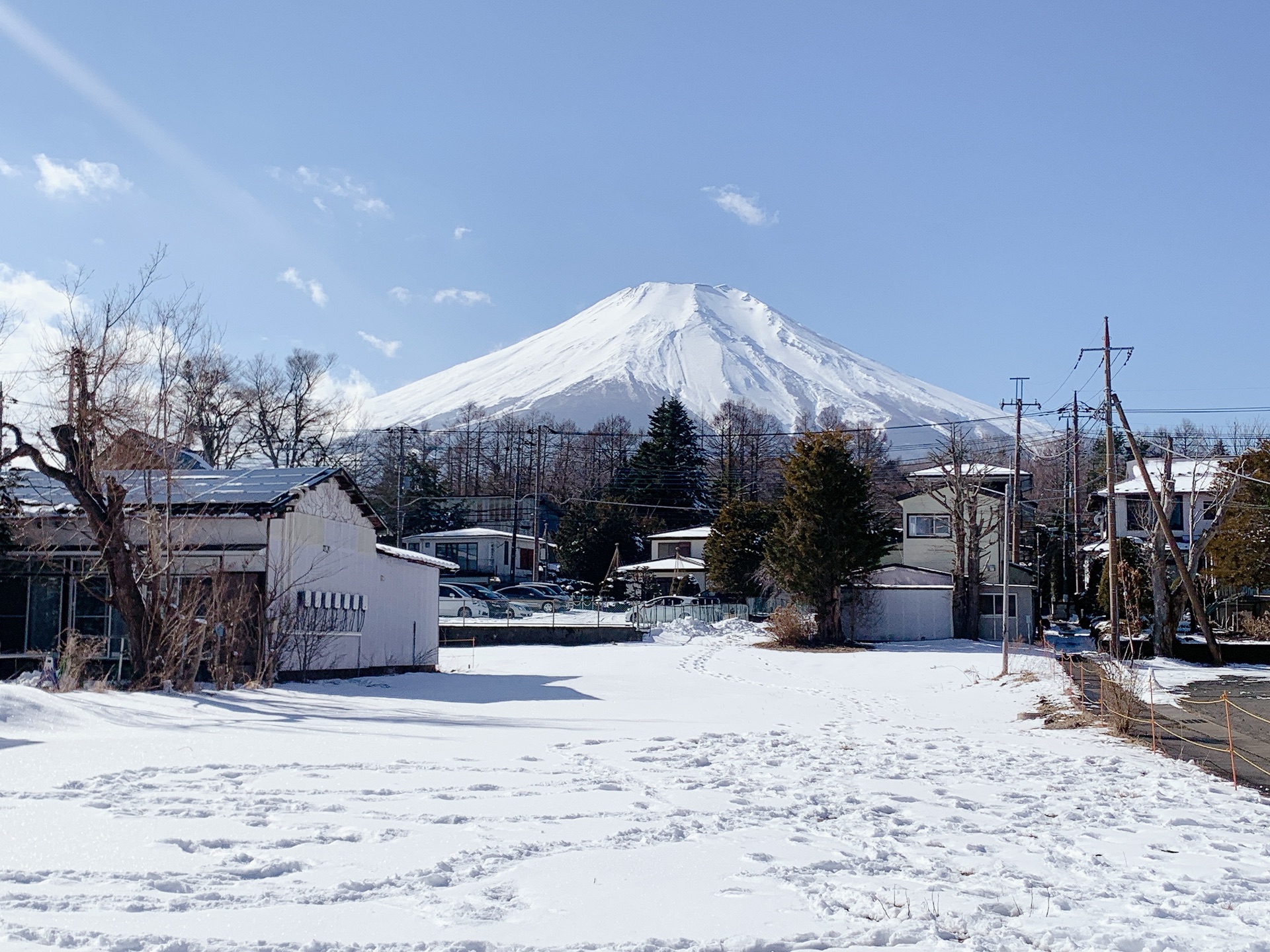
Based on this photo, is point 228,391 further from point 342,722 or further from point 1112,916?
point 1112,916

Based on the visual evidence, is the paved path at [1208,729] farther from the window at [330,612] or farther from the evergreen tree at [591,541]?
the evergreen tree at [591,541]

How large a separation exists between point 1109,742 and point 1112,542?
640 inches

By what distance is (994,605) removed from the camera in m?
43.5

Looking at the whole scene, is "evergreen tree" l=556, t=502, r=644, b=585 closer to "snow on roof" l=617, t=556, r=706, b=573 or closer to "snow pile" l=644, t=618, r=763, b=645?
"snow on roof" l=617, t=556, r=706, b=573

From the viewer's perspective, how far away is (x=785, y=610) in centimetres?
3978

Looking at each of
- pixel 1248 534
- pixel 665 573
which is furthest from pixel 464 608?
pixel 1248 534

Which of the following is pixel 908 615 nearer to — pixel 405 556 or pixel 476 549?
pixel 405 556

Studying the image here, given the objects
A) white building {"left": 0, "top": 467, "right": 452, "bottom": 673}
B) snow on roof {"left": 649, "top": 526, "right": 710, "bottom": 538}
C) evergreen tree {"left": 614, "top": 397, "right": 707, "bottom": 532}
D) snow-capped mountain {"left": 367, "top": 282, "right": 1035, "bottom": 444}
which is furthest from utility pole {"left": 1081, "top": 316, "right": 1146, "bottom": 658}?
snow-capped mountain {"left": 367, "top": 282, "right": 1035, "bottom": 444}

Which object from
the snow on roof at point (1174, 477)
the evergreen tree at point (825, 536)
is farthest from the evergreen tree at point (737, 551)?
the snow on roof at point (1174, 477)

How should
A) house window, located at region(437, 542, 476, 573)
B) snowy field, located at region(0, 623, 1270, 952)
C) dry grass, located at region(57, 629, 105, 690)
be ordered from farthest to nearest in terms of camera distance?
house window, located at region(437, 542, 476, 573) < dry grass, located at region(57, 629, 105, 690) < snowy field, located at region(0, 623, 1270, 952)

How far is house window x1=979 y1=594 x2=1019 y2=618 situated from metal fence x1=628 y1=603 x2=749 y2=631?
9.23 meters

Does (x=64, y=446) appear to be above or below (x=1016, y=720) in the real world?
above

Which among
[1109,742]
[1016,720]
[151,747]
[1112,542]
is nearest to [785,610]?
[1112,542]

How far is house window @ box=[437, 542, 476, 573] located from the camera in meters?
65.1
